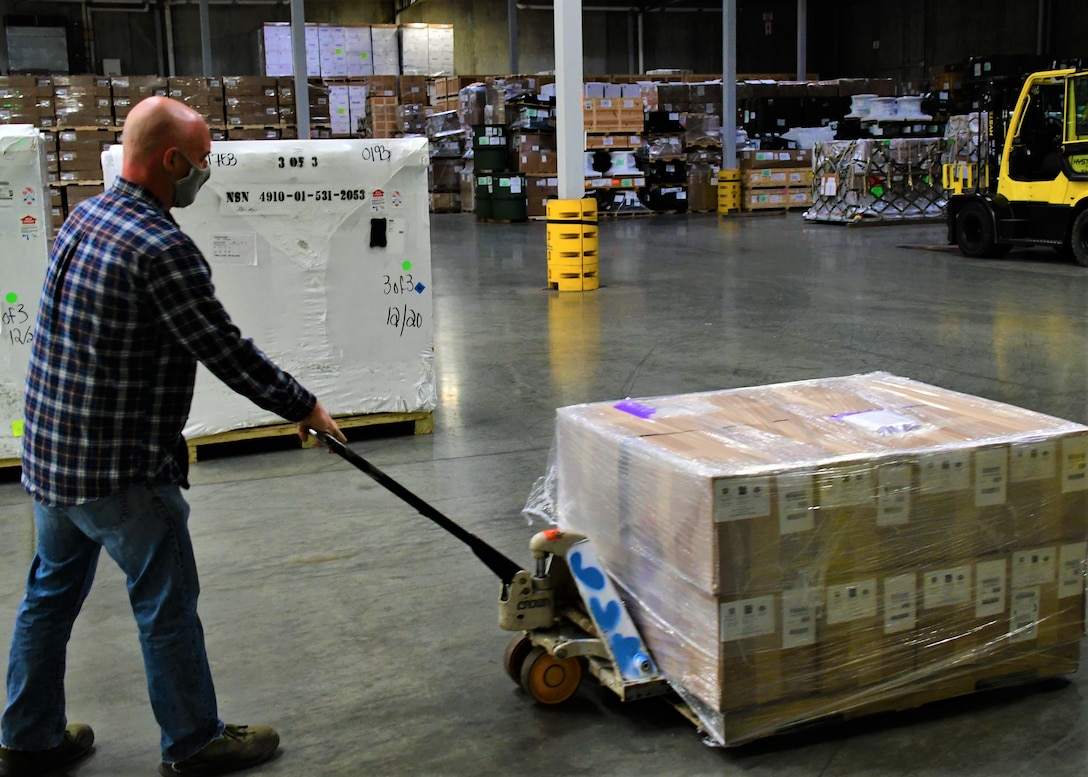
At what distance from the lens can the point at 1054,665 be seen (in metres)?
3.35

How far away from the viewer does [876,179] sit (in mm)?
21516

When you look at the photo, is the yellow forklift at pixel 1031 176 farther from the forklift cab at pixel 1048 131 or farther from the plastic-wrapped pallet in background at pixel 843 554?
the plastic-wrapped pallet in background at pixel 843 554

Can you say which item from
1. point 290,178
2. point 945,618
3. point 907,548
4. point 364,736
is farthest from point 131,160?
point 290,178

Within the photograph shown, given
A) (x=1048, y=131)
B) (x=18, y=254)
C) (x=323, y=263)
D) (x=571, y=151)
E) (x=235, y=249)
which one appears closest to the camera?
(x=18, y=254)

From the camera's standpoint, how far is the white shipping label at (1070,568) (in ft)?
10.8

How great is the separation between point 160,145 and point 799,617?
1971 millimetres

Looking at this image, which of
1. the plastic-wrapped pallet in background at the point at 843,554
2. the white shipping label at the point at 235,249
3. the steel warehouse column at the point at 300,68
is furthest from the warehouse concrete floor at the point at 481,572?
the steel warehouse column at the point at 300,68

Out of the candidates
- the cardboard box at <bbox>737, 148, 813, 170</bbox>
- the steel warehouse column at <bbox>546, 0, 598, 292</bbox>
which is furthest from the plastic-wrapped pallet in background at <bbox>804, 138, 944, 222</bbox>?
the steel warehouse column at <bbox>546, 0, 598, 292</bbox>

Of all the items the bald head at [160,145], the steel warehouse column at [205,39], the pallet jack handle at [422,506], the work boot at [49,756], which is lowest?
the work boot at [49,756]

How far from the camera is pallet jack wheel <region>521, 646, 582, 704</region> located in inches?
130

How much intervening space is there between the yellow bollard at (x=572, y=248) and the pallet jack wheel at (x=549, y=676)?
9574 mm

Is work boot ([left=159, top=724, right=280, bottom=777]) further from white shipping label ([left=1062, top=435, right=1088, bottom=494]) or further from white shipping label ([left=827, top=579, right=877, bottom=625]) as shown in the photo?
white shipping label ([left=1062, top=435, right=1088, bottom=494])

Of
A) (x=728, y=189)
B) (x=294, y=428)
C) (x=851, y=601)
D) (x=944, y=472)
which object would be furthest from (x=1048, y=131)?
(x=851, y=601)

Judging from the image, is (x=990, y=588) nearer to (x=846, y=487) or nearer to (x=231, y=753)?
(x=846, y=487)
